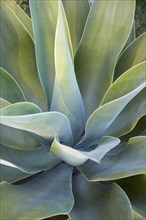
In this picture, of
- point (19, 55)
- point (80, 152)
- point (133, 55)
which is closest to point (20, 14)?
point (19, 55)

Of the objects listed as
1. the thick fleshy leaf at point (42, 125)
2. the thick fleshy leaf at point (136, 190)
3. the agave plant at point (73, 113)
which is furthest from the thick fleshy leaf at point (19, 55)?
the thick fleshy leaf at point (136, 190)

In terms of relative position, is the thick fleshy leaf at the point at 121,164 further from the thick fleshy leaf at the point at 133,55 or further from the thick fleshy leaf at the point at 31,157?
the thick fleshy leaf at the point at 133,55

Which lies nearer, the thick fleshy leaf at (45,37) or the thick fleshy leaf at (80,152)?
the thick fleshy leaf at (80,152)

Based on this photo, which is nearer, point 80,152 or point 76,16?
point 80,152

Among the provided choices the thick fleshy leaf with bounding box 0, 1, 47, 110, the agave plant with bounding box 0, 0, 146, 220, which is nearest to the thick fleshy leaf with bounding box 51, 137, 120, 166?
the agave plant with bounding box 0, 0, 146, 220

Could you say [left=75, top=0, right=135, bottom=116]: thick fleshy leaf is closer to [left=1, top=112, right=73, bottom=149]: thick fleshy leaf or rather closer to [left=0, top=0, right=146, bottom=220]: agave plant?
[left=0, top=0, right=146, bottom=220]: agave plant

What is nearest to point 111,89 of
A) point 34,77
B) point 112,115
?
point 112,115

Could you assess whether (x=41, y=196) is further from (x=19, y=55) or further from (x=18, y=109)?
(x=19, y=55)
